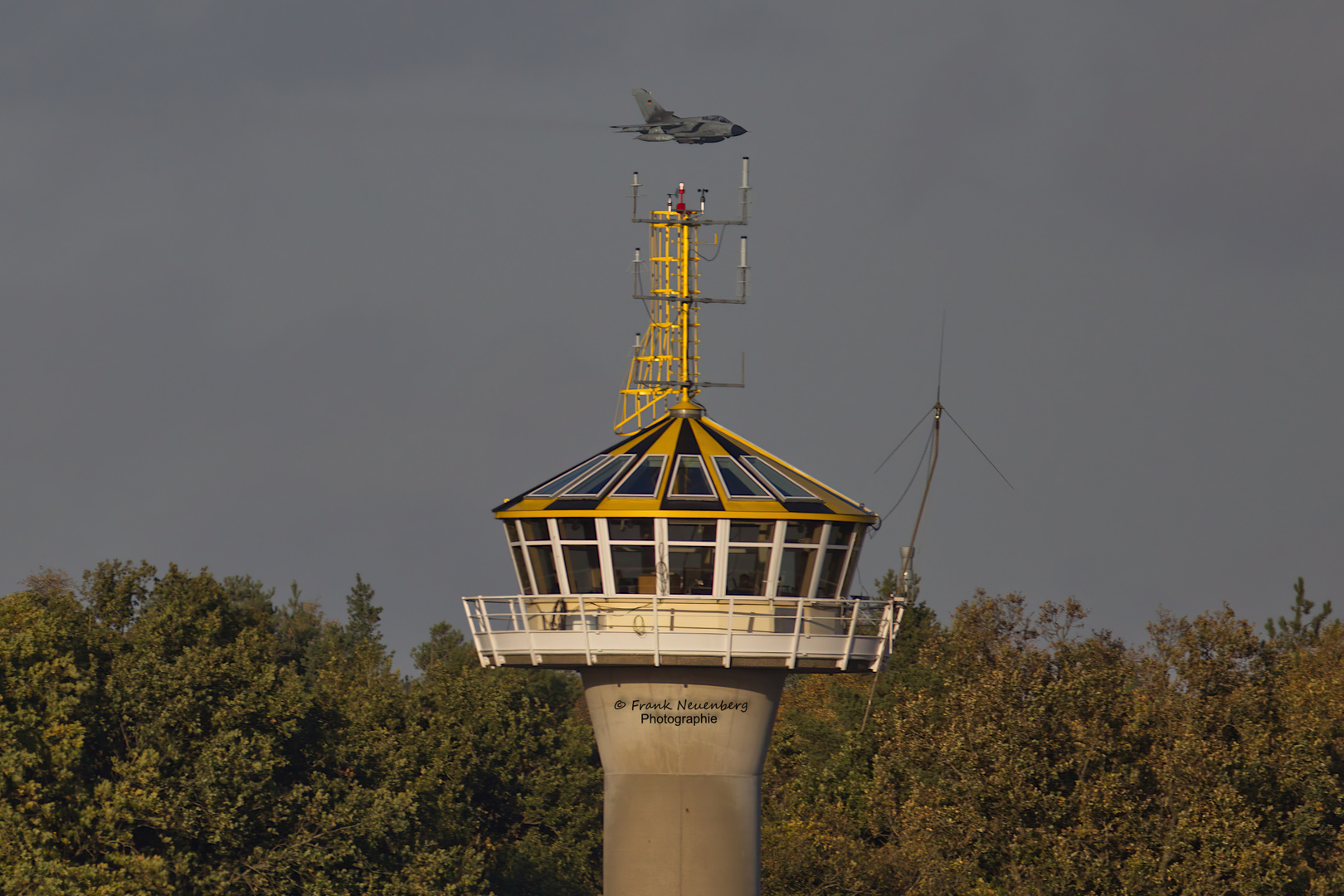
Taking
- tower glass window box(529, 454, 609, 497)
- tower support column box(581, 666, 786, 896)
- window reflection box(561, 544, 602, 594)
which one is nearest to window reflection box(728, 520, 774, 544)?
tower support column box(581, 666, 786, 896)

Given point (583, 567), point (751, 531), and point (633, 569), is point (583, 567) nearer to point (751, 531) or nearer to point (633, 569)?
point (633, 569)

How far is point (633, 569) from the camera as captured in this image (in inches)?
1820

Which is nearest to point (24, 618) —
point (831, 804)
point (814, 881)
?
point (814, 881)

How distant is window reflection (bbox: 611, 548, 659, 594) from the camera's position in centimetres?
4609

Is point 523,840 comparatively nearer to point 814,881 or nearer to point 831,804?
point 831,804

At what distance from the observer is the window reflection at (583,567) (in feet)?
153

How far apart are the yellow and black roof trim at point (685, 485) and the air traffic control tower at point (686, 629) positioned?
56mm

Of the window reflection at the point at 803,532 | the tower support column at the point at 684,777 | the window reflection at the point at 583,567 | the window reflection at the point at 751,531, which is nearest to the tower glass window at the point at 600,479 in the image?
the window reflection at the point at 583,567

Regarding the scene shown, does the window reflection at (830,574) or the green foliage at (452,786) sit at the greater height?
the window reflection at (830,574)

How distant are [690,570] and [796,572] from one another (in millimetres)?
2624

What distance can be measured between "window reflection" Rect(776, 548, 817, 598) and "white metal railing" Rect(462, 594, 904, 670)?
1.37ft

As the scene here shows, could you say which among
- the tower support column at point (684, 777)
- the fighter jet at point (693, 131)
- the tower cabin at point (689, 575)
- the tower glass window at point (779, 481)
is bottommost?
the tower support column at point (684, 777)

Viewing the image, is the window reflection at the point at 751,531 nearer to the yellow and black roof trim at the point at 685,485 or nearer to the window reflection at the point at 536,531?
the yellow and black roof trim at the point at 685,485

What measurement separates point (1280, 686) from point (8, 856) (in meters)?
37.4
